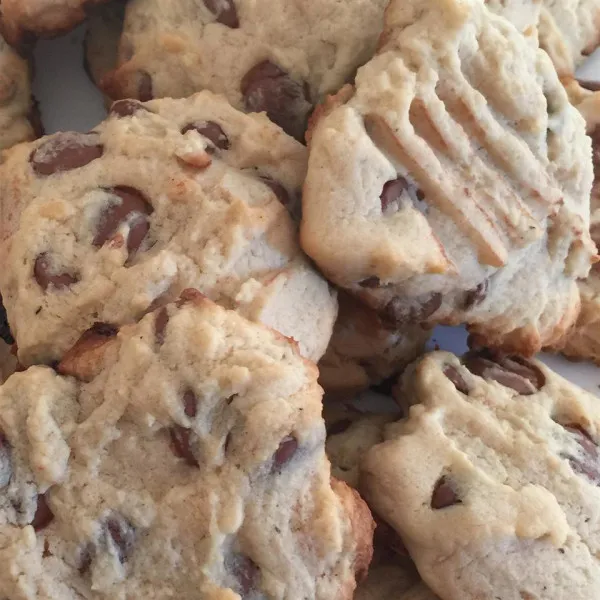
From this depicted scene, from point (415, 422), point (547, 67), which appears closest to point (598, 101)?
point (547, 67)

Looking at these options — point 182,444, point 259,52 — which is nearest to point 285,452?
point 182,444

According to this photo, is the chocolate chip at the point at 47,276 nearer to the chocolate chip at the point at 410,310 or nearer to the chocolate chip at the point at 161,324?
the chocolate chip at the point at 161,324

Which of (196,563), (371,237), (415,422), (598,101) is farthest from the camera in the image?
(598,101)

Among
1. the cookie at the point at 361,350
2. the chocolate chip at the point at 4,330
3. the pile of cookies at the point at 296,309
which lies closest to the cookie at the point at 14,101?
the pile of cookies at the point at 296,309

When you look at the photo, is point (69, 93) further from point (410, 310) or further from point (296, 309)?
point (410, 310)

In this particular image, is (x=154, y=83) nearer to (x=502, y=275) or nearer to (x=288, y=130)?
(x=288, y=130)

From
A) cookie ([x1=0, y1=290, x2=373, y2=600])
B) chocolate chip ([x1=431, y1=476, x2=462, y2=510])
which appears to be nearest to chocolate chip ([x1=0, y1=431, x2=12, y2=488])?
cookie ([x1=0, y1=290, x2=373, y2=600])

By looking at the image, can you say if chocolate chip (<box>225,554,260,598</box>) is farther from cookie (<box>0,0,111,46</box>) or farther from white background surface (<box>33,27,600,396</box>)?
cookie (<box>0,0,111,46</box>)
